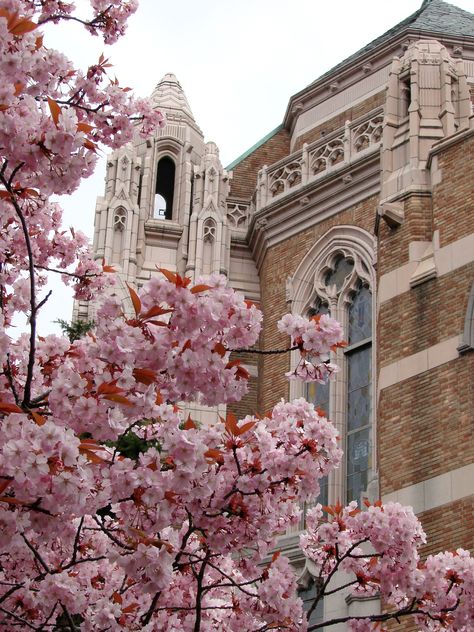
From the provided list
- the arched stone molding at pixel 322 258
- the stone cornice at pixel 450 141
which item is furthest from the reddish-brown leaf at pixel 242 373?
the arched stone molding at pixel 322 258

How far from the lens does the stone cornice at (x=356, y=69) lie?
26281mm

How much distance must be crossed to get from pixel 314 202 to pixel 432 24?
561cm

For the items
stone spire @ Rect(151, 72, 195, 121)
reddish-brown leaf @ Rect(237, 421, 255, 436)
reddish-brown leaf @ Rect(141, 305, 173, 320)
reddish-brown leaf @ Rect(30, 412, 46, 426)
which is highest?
stone spire @ Rect(151, 72, 195, 121)

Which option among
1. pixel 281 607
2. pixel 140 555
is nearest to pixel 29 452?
pixel 140 555

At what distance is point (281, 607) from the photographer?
32.9 feet

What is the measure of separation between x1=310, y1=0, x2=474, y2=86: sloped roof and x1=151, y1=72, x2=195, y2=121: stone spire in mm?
2585

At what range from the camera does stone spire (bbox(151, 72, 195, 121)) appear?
2723 cm

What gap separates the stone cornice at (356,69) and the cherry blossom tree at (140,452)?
51.9ft

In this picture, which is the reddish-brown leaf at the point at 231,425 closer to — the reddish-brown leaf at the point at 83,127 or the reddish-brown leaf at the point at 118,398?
the reddish-brown leaf at the point at 118,398

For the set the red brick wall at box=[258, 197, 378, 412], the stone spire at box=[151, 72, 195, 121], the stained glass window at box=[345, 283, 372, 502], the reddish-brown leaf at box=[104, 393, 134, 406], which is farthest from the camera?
the stone spire at box=[151, 72, 195, 121]

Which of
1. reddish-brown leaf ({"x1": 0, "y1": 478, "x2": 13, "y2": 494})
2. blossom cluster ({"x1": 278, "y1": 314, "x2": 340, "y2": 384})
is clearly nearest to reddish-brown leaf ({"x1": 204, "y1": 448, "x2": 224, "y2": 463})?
blossom cluster ({"x1": 278, "y1": 314, "x2": 340, "y2": 384})

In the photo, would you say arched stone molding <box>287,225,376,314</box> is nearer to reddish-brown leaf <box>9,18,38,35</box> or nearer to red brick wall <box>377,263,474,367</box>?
red brick wall <box>377,263,474,367</box>

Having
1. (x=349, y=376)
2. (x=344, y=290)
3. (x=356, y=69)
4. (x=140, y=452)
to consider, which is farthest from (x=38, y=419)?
(x=356, y=69)

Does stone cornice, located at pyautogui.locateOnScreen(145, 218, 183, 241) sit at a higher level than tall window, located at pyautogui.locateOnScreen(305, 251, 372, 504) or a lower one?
higher
